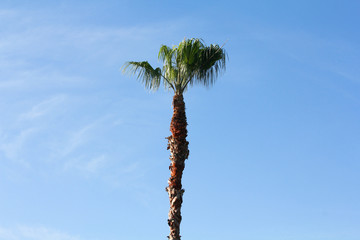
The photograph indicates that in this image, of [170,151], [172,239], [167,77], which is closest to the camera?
[172,239]

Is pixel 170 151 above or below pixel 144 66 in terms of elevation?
below

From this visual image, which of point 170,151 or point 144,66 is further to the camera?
point 144,66

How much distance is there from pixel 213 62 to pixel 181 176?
6.61 meters

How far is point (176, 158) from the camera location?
88.3 ft

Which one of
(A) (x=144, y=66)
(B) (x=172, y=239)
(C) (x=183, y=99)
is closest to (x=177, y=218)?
(B) (x=172, y=239)

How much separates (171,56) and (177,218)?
873 cm

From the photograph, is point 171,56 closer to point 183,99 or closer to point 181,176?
point 183,99

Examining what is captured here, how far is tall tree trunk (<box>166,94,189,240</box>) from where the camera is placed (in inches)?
1019

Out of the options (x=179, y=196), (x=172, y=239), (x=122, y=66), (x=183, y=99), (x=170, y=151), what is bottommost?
(x=172, y=239)

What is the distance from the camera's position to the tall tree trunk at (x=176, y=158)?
84.9 feet

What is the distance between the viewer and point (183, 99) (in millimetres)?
28250

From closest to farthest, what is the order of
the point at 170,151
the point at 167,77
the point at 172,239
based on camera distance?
the point at 172,239
the point at 170,151
the point at 167,77

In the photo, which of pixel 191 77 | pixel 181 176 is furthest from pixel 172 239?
pixel 191 77

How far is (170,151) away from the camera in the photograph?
89.8 ft
